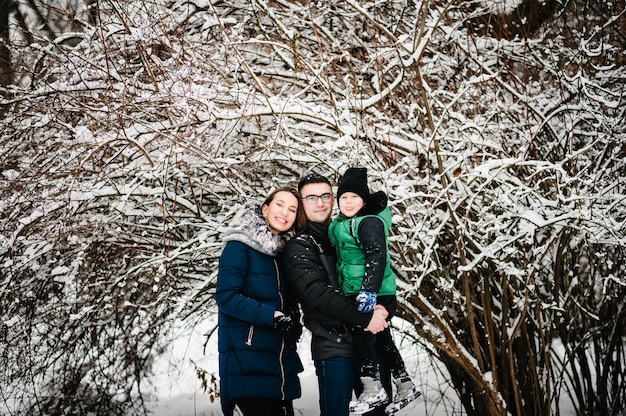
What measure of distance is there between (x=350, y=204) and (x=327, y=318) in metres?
0.56

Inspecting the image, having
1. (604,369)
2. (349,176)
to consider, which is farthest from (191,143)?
(604,369)

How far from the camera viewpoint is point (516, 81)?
4.18m

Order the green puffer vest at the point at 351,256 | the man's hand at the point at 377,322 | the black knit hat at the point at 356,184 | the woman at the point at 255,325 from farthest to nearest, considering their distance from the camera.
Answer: the black knit hat at the point at 356,184
the green puffer vest at the point at 351,256
the man's hand at the point at 377,322
the woman at the point at 255,325

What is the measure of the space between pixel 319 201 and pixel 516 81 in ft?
8.53

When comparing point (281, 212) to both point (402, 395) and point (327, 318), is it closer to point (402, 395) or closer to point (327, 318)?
point (327, 318)

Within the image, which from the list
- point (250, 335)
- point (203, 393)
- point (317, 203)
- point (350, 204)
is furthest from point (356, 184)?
point (203, 393)

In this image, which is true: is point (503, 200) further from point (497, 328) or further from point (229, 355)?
point (229, 355)

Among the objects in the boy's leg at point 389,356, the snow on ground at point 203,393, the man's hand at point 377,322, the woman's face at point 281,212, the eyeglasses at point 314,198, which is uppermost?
the eyeglasses at point 314,198

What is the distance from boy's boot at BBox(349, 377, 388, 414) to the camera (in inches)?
83.2

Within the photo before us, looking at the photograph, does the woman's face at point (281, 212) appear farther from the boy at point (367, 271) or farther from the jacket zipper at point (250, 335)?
Answer: the jacket zipper at point (250, 335)

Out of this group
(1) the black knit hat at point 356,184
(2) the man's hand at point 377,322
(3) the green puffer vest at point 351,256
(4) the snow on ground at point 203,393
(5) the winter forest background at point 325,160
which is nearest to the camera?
(2) the man's hand at point 377,322

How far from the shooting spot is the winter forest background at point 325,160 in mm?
2941

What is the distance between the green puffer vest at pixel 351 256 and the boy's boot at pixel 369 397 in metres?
0.39

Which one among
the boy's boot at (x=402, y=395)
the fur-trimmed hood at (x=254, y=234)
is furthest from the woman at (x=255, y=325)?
the boy's boot at (x=402, y=395)
